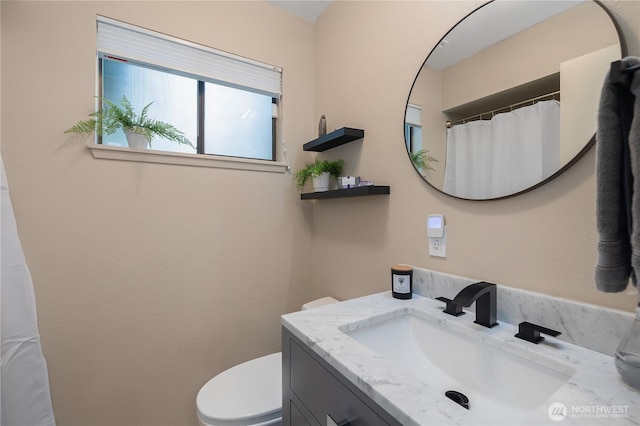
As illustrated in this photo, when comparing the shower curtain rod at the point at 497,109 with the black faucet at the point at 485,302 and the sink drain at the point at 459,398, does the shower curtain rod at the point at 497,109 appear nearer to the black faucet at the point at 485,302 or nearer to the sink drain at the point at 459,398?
the black faucet at the point at 485,302

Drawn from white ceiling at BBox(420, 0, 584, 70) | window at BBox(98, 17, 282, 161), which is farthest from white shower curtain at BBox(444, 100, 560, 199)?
window at BBox(98, 17, 282, 161)

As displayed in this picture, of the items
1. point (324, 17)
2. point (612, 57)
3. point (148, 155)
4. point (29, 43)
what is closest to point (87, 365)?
point (148, 155)

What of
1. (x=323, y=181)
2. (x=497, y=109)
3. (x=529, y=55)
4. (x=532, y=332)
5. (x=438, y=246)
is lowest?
(x=532, y=332)

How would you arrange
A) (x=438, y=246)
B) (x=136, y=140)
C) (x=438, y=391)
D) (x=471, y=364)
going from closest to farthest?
(x=438, y=391), (x=471, y=364), (x=438, y=246), (x=136, y=140)

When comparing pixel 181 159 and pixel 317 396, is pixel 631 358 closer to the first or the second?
pixel 317 396

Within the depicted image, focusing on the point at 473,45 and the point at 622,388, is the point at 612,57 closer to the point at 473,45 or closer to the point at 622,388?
the point at 473,45

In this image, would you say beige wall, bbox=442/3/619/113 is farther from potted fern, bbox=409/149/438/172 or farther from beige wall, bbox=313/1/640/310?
potted fern, bbox=409/149/438/172

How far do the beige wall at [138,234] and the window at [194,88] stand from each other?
0.07 meters

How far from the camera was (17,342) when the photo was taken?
0.87 meters

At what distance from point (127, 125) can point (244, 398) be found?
1.34 m

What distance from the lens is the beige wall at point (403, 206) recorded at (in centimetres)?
74

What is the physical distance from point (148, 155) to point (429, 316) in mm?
1461

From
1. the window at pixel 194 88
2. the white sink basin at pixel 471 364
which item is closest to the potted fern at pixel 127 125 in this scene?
the window at pixel 194 88

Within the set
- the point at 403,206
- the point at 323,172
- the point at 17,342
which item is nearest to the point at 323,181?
the point at 323,172
